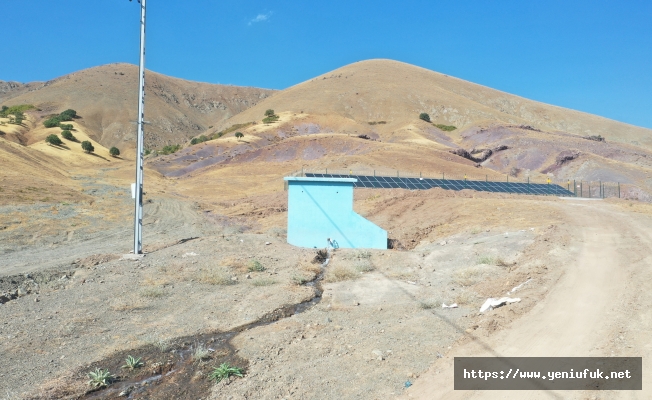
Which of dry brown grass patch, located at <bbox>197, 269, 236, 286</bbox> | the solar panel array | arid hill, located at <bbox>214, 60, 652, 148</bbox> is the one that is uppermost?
arid hill, located at <bbox>214, 60, 652, 148</bbox>

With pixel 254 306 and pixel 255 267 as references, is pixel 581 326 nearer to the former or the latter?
pixel 254 306

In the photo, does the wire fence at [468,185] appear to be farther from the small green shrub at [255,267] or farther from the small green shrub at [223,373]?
the small green shrub at [223,373]

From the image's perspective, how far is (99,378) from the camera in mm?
6926

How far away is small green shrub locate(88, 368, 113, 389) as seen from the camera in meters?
6.89

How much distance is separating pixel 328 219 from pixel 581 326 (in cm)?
1153

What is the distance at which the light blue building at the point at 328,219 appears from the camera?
60.0 ft

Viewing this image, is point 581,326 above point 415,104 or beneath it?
beneath

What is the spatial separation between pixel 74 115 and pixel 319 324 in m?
112

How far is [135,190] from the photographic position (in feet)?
50.7

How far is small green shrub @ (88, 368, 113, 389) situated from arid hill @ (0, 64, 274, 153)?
100.0m

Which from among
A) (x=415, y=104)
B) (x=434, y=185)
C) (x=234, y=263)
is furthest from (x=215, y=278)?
(x=415, y=104)

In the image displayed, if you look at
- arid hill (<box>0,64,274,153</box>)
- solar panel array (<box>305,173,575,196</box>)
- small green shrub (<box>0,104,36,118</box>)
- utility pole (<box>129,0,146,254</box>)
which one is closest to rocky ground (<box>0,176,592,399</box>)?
utility pole (<box>129,0,146,254</box>)

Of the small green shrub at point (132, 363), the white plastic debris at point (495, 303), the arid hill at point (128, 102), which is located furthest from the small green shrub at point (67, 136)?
the white plastic debris at point (495, 303)

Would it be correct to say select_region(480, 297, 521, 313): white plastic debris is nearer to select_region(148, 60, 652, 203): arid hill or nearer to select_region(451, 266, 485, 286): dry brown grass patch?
select_region(451, 266, 485, 286): dry brown grass patch
